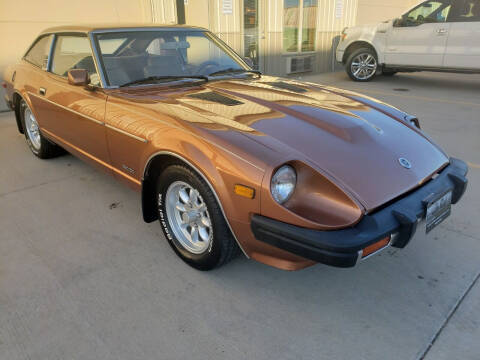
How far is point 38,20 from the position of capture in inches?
259

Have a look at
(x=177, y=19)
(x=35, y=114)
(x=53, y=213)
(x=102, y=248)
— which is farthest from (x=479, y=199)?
(x=177, y=19)

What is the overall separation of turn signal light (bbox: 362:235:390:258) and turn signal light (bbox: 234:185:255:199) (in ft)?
2.00

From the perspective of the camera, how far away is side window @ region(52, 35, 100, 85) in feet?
10.6

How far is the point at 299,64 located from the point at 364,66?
1.76m

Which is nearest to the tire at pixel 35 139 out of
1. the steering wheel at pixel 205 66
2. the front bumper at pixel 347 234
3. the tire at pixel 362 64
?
the steering wheel at pixel 205 66

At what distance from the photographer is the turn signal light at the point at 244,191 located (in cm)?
193

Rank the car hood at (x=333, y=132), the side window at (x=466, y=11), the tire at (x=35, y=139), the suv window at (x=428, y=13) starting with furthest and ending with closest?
the suv window at (x=428, y=13)
the side window at (x=466, y=11)
the tire at (x=35, y=139)
the car hood at (x=333, y=132)

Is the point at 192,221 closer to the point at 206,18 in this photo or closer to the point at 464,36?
the point at 206,18

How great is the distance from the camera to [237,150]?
2016mm

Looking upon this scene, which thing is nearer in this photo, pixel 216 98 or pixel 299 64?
pixel 216 98

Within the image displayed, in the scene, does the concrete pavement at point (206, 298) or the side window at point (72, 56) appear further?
the side window at point (72, 56)

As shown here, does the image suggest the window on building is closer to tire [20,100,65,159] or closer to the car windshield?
the car windshield

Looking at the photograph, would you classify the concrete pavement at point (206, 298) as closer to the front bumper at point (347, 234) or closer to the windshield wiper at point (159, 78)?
the front bumper at point (347, 234)

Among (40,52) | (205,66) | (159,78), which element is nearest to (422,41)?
(205,66)
